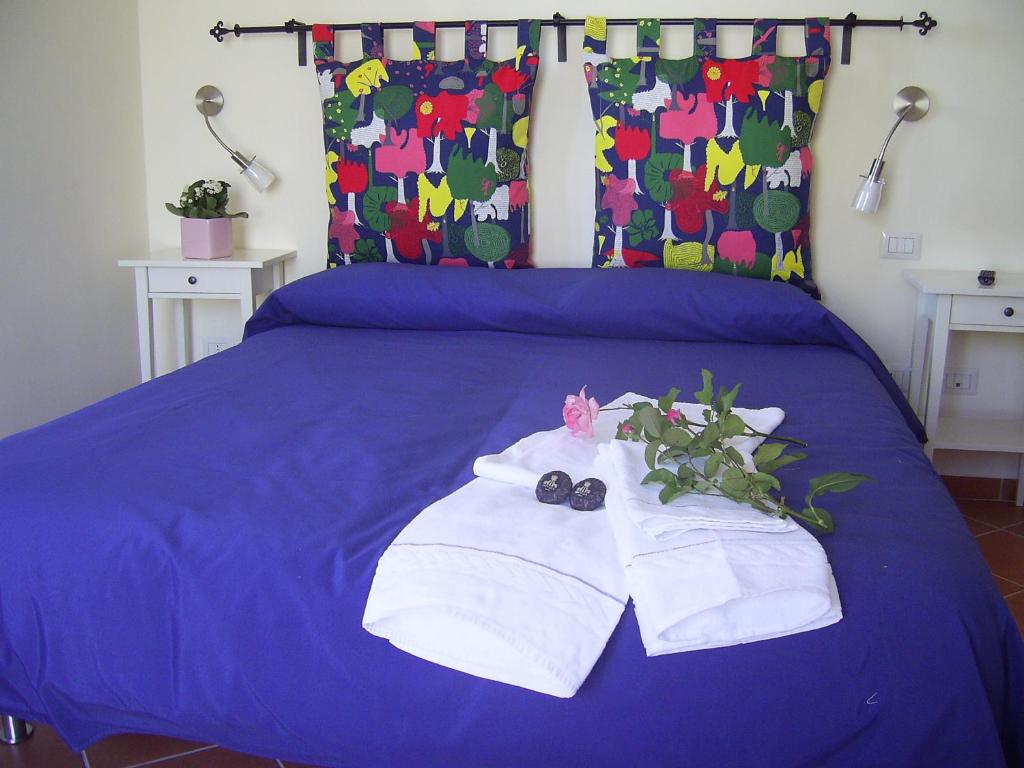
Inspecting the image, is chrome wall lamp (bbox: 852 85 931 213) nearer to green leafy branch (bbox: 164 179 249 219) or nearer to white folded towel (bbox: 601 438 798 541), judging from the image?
white folded towel (bbox: 601 438 798 541)

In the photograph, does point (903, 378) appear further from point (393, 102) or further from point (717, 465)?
point (717, 465)

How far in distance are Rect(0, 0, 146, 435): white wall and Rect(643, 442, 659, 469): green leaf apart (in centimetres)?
211

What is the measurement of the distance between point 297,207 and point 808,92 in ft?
5.32

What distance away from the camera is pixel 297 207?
335 cm

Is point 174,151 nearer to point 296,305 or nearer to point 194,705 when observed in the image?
point 296,305

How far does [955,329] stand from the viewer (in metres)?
2.91

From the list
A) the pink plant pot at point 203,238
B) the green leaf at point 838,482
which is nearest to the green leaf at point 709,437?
the green leaf at point 838,482

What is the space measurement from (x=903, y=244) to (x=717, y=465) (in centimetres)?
200

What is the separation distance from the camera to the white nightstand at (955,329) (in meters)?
2.76

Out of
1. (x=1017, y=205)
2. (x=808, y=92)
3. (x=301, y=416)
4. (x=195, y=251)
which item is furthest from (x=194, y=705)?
(x=1017, y=205)

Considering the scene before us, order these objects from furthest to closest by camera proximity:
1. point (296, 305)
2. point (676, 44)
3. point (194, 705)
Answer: point (676, 44), point (296, 305), point (194, 705)

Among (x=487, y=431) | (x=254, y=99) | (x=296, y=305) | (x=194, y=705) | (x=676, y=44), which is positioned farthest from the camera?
(x=254, y=99)

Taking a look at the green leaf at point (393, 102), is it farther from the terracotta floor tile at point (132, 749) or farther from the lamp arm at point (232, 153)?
the terracotta floor tile at point (132, 749)

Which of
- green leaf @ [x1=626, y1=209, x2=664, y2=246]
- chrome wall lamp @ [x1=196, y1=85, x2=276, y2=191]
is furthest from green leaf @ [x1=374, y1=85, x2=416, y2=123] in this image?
green leaf @ [x1=626, y1=209, x2=664, y2=246]
